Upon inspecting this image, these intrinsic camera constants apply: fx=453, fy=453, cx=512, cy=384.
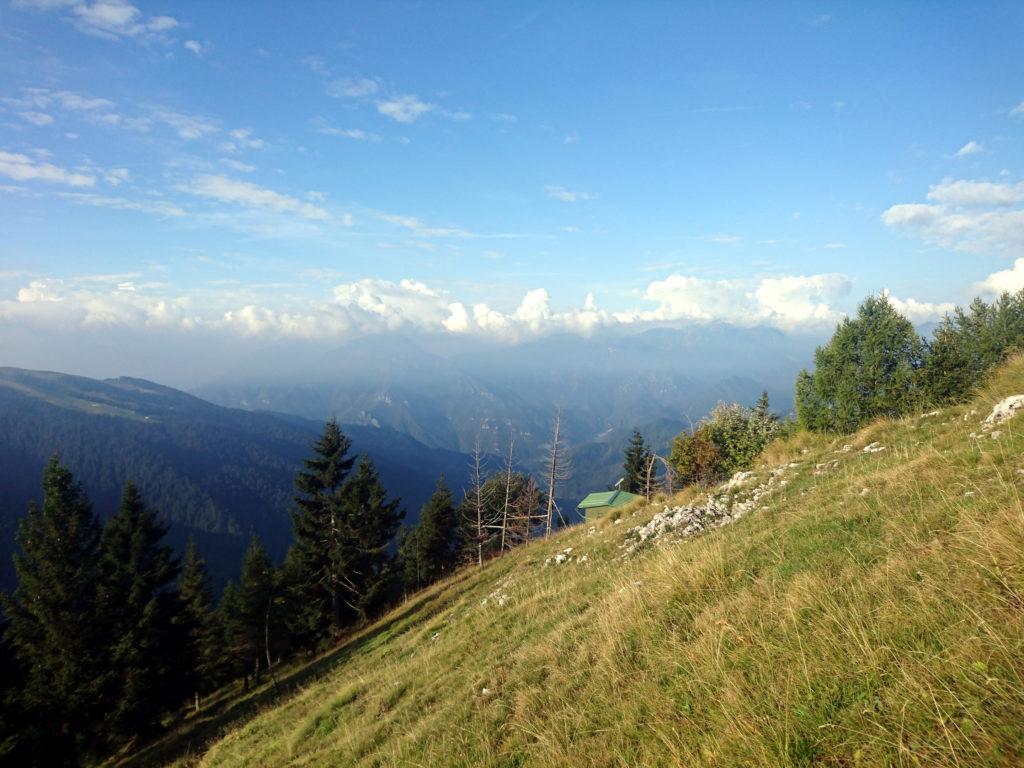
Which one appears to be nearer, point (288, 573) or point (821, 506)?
point (821, 506)

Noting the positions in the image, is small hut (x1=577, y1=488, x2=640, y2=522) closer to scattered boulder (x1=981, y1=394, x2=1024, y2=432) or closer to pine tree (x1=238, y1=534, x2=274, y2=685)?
pine tree (x1=238, y1=534, x2=274, y2=685)

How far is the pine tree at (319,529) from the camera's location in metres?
30.9

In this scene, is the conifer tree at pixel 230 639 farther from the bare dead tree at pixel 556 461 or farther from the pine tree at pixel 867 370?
the pine tree at pixel 867 370

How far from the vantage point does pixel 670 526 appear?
37.0 ft

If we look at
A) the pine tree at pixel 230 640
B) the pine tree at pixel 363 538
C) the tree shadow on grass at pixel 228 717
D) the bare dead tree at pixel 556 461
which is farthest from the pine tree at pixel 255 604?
the bare dead tree at pixel 556 461

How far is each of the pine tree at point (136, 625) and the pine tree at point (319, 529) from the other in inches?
283

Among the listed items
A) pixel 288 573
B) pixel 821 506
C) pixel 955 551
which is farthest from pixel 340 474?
pixel 955 551

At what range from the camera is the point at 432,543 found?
155 feet

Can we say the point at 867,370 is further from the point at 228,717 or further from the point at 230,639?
the point at 230,639

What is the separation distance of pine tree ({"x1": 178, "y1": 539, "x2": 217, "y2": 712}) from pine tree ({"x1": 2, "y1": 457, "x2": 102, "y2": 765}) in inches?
206

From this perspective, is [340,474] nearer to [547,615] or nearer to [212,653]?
[212,653]

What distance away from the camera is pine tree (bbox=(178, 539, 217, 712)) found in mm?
27641

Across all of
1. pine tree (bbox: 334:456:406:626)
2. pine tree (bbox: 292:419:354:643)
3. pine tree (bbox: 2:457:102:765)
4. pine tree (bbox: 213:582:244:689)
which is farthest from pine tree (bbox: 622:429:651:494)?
pine tree (bbox: 2:457:102:765)

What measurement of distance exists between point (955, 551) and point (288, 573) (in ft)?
117
